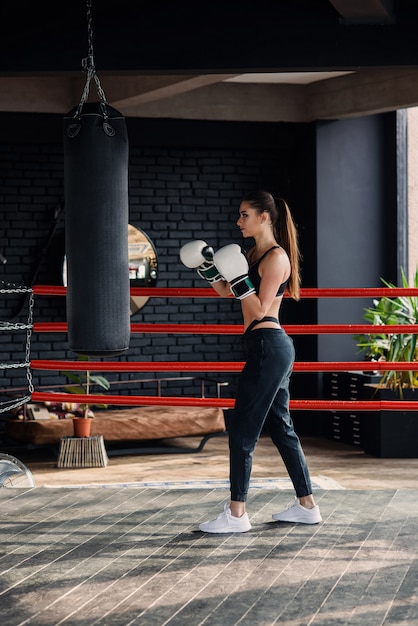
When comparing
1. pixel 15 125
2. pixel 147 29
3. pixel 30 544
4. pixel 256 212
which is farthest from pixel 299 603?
pixel 15 125

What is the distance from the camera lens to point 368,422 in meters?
8.30

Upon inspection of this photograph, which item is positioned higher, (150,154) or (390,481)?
(150,154)

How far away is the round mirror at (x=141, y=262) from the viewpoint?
911 cm

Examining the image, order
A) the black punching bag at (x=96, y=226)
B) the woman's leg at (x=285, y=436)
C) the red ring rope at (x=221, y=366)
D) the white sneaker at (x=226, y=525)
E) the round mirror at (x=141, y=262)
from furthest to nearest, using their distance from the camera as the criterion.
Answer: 1. the round mirror at (x=141, y=262)
2. the red ring rope at (x=221, y=366)
3. the black punching bag at (x=96, y=226)
4. the woman's leg at (x=285, y=436)
5. the white sneaker at (x=226, y=525)

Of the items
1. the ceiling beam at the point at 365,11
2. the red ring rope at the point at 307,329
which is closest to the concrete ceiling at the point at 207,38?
the ceiling beam at the point at 365,11

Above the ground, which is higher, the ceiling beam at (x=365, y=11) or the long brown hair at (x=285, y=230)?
the ceiling beam at (x=365, y=11)

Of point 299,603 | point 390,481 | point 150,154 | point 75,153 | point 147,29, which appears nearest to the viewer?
point 299,603

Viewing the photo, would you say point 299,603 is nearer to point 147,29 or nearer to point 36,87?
point 147,29

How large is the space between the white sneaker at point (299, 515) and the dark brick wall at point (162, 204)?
461 centimetres

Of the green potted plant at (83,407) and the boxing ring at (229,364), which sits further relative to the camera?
the green potted plant at (83,407)

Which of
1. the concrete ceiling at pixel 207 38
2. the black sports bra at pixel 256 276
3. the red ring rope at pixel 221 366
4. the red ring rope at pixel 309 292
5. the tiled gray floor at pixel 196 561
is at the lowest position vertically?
the tiled gray floor at pixel 196 561

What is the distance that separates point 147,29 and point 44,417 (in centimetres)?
396

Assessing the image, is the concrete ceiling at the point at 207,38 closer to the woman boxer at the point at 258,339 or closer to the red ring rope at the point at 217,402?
the woman boxer at the point at 258,339

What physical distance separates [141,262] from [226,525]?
5004 mm
